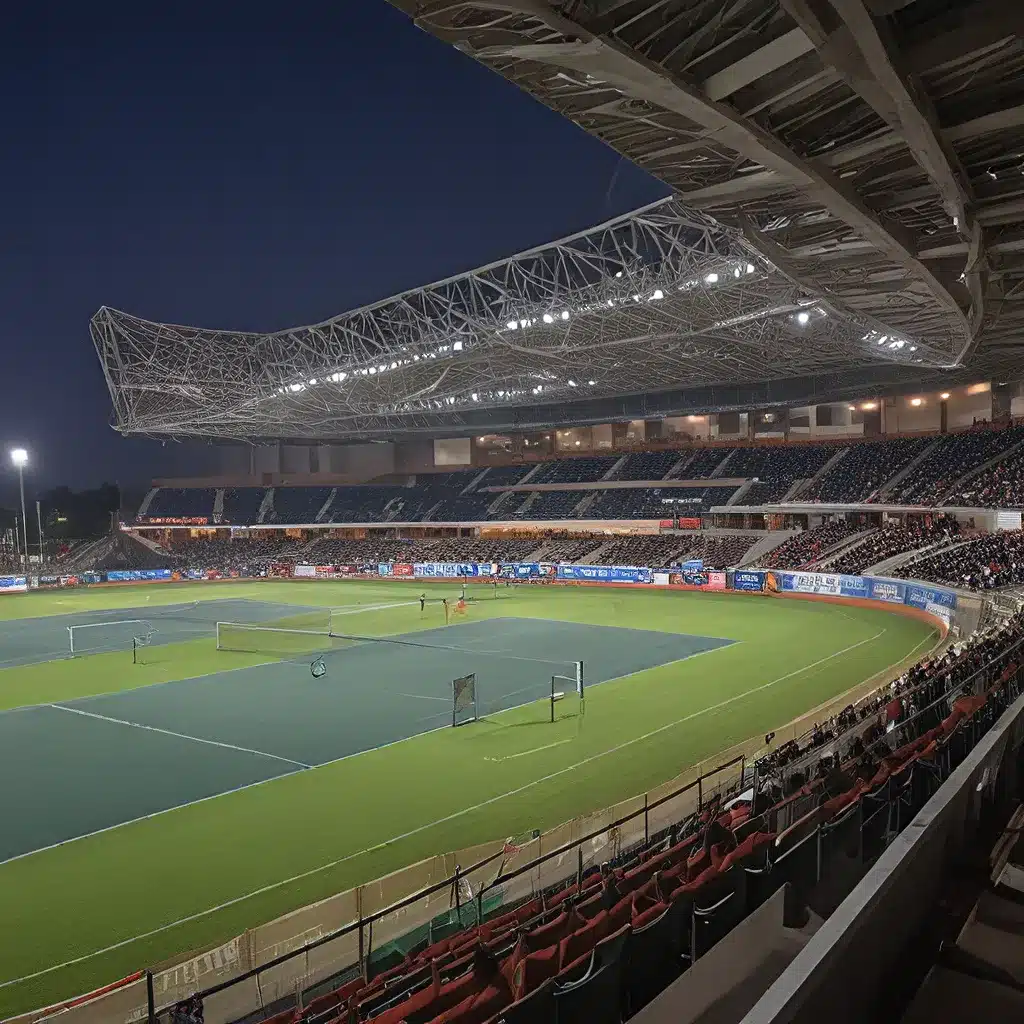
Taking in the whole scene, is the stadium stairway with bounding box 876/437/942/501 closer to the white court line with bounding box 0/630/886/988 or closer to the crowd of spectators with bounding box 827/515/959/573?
the crowd of spectators with bounding box 827/515/959/573

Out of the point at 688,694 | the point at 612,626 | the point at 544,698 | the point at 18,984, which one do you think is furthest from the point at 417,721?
the point at 612,626

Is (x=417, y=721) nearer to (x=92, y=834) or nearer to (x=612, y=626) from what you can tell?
(x=92, y=834)

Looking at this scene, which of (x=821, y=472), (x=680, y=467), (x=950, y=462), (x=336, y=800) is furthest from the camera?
(x=680, y=467)

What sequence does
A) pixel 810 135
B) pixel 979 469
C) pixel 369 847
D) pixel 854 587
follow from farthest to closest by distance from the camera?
pixel 979 469
pixel 854 587
pixel 369 847
pixel 810 135

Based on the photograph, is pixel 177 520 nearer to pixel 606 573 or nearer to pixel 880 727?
pixel 606 573

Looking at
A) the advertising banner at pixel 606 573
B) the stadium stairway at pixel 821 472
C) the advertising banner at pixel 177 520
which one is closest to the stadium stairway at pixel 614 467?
the advertising banner at pixel 606 573

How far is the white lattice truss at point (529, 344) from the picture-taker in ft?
128

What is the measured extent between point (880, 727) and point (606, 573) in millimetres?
55767

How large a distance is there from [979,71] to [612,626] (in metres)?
37.9

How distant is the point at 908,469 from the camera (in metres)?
62.9

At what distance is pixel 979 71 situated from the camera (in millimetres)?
8523

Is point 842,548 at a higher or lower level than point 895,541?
lower

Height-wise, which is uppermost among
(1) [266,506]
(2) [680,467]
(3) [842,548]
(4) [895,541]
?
(2) [680,467]

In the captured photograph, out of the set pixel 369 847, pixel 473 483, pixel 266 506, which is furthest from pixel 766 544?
pixel 266 506
